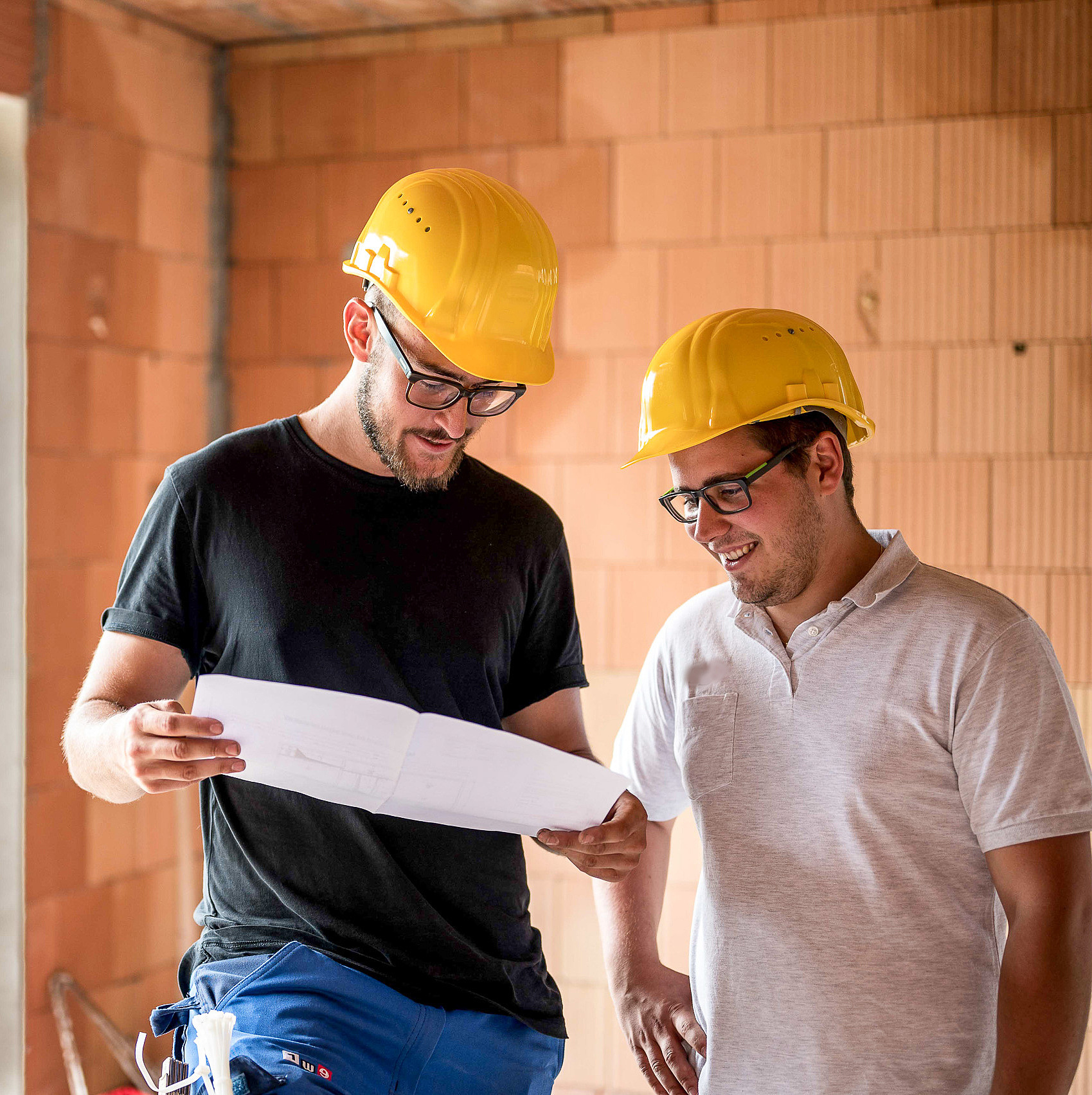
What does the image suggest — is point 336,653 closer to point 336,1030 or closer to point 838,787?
point 336,1030

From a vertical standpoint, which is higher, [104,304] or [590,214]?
[590,214]

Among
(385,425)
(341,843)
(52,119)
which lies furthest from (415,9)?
(341,843)

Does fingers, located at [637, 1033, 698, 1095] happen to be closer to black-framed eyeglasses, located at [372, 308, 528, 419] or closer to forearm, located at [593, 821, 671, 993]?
forearm, located at [593, 821, 671, 993]

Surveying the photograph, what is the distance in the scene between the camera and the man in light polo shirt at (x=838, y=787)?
1458mm

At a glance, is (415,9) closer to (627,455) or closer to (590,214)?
(590,214)

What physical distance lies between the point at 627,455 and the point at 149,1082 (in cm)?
219

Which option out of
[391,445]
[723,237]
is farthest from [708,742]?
[723,237]

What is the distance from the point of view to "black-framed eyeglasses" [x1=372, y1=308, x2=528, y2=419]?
A: 5.33ft

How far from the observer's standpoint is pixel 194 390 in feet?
12.0

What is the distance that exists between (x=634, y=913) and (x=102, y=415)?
2199 millimetres

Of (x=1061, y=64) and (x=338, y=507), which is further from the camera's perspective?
(x=1061, y=64)

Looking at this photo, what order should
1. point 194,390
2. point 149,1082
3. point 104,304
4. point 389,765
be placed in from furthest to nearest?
point 194,390
point 104,304
point 149,1082
point 389,765

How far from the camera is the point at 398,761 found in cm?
137

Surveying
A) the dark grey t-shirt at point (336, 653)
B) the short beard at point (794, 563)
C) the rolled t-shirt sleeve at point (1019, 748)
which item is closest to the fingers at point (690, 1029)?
the dark grey t-shirt at point (336, 653)
